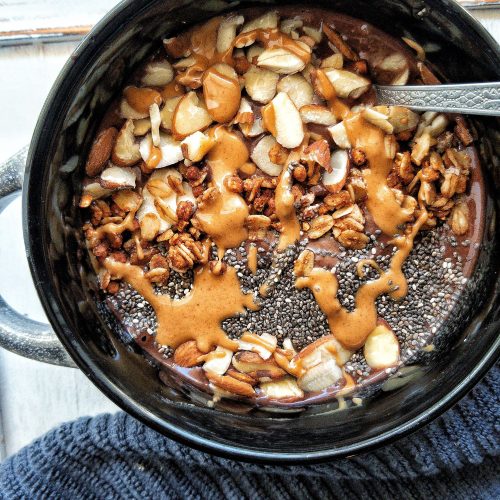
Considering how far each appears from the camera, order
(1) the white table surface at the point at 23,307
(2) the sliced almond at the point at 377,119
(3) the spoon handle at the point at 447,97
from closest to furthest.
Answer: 1. (3) the spoon handle at the point at 447,97
2. (2) the sliced almond at the point at 377,119
3. (1) the white table surface at the point at 23,307

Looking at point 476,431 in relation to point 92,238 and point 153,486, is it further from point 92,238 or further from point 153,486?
point 92,238

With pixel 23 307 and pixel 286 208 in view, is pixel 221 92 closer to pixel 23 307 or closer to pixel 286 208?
pixel 286 208

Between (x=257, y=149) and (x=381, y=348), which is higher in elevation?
(x=257, y=149)

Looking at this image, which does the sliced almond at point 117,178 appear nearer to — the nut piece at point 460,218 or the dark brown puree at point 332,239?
the dark brown puree at point 332,239

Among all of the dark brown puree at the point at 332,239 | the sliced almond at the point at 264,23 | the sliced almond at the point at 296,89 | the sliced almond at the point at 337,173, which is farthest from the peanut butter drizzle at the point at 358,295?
the sliced almond at the point at 264,23

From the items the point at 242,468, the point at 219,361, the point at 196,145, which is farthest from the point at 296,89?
the point at 242,468

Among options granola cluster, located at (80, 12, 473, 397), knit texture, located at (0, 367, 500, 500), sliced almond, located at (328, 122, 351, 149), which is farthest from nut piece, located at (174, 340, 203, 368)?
sliced almond, located at (328, 122, 351, 149)

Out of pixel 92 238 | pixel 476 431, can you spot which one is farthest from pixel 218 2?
pixel 476 431
